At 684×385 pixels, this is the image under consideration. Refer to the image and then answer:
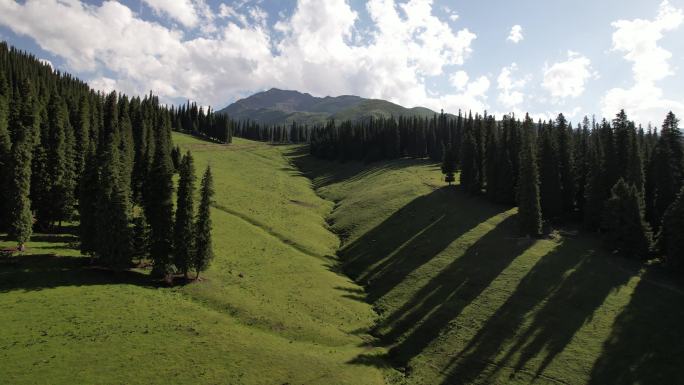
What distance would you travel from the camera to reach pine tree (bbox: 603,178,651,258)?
62.1 metres

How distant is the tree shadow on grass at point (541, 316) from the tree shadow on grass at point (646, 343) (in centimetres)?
351

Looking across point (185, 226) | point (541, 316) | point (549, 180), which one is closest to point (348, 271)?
point (185, 226)

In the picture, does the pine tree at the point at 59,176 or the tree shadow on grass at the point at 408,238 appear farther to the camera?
the tree shadow on grass at the point at 408,238

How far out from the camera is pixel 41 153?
65.1m

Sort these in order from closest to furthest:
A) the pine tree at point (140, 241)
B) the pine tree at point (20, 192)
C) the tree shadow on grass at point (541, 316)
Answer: the tree shadow on grass at point (541, 316), the pine tree at point (20, 192), the pine tree at point (140, 241)

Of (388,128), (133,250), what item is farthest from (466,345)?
(388,128)

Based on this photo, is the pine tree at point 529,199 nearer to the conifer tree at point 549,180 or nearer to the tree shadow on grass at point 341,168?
the conifer tree at point 549,180

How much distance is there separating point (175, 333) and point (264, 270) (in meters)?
22.7

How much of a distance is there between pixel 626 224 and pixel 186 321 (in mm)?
66318

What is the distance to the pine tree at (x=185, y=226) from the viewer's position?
5378cm

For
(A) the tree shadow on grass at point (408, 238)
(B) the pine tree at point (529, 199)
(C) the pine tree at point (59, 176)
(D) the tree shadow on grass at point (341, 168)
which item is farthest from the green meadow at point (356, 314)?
(D) the tree shadow on grass at point (341, 168)

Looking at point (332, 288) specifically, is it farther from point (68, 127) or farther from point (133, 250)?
point (68, 127)

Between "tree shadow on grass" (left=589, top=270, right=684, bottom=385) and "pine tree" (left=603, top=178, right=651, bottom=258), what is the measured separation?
11218mm

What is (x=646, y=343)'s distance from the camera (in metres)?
43.0
